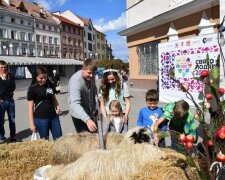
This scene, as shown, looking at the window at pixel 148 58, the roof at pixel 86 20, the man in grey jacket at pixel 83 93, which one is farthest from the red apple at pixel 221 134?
the roof at pixel 86 20

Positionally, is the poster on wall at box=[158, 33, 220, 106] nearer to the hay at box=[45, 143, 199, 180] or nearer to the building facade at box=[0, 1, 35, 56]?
the hay at box=[45, 143, 199, 180]

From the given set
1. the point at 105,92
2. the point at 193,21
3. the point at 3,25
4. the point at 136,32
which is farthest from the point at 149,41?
the point at 3,25

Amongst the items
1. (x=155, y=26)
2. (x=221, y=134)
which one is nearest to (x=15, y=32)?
(x=155, y=26)

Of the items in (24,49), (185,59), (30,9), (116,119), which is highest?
(30,9)

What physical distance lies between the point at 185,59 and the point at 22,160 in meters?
7.69

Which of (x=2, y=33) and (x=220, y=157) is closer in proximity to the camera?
(x=220, y=157)

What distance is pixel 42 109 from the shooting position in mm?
4742

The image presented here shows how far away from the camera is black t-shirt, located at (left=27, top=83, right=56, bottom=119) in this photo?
4727 mm

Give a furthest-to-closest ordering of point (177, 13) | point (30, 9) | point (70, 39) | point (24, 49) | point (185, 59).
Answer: point (70, 39) → point (30, 9) → point (24, 49) → point (177, 13) → point (185, 59)

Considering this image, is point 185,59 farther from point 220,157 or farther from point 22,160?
point 220,157

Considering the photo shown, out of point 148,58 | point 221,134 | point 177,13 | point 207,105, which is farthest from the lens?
point 148,58

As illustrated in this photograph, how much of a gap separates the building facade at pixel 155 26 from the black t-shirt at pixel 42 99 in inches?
296

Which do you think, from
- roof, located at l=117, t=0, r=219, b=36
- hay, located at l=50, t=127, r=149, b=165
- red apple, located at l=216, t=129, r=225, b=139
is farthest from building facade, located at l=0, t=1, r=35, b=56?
red apple, located at l=216, t=129, r=225, b=139

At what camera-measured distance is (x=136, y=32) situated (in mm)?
18859
